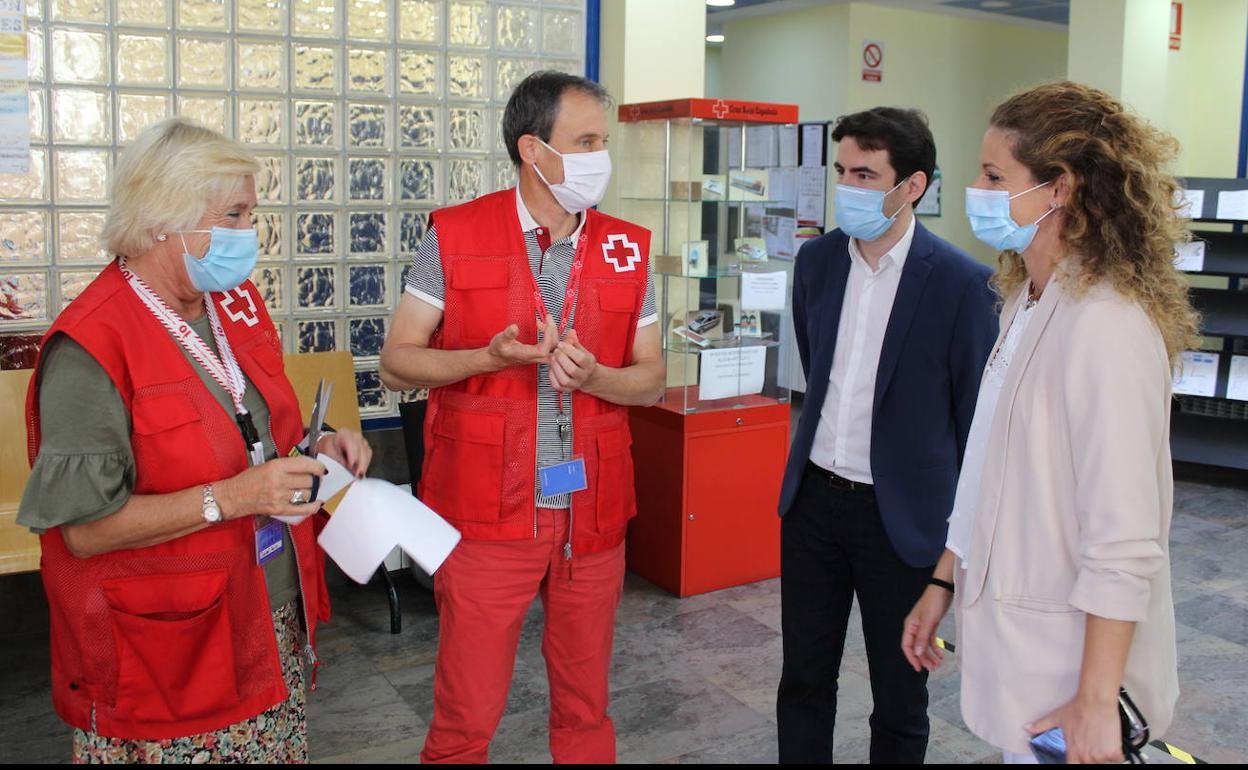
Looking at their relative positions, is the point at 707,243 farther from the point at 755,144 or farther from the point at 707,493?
the point at 707,493

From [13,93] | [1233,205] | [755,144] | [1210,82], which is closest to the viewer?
[13,93]

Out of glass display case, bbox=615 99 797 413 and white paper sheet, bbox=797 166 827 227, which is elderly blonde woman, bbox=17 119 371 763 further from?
white paper sheet, bbox=797 166 827 227

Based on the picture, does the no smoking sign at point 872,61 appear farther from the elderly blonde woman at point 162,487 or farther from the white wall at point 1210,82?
the elderly blonde woman at point 162,487

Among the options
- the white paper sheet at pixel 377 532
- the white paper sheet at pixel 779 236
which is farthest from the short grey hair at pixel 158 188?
the white paper sheet at pixel 779 236

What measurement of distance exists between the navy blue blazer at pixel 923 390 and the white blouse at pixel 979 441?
41cm

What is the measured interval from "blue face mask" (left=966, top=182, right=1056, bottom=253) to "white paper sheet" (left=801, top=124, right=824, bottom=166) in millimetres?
7197

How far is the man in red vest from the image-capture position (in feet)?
7.73

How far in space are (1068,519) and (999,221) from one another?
0.50m

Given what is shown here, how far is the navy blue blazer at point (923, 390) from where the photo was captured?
2.42 meters

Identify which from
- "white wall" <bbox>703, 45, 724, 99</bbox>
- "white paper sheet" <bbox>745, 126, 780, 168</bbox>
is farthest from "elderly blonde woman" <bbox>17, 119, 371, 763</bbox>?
"white wall" <bbox>703, 45, 724, 99</bbox>

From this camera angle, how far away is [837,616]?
103 inches

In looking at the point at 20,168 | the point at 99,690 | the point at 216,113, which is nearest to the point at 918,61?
the point at 216,113

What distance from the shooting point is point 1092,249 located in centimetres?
164

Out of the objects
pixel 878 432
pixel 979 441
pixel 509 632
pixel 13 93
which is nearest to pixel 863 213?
pixel 878 432
